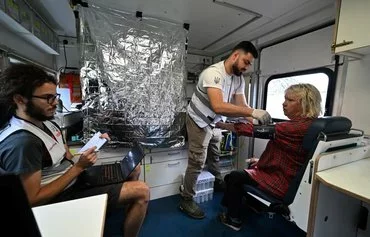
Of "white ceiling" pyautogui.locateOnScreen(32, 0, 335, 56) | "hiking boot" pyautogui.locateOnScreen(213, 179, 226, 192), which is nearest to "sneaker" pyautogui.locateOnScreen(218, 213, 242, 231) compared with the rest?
"hiking boot" pyautogui.locateOnScreen(213, 179, 226, 192)

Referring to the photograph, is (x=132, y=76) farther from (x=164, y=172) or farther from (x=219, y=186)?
(x=219, y=186)

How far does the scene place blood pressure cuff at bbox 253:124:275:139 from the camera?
4.03 ft

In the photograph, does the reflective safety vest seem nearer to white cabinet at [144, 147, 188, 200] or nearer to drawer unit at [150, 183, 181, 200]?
white cabinet at [144, 147, 188, 200]

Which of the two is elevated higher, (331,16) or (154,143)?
(331,16)

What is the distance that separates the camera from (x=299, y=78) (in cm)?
197

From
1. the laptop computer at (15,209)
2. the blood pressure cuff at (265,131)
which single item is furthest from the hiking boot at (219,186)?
the laptop computer at (15,209)

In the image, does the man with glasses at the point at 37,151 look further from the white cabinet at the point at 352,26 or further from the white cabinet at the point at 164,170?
the white cabinet at the point at 352,26

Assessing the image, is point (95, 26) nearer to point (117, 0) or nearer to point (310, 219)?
point (117, 0)

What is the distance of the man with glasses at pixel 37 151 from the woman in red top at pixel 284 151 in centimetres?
75

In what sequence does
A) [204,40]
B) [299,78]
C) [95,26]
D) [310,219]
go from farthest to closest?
[204,40] → [299,78] → [95,26] → [310,219]

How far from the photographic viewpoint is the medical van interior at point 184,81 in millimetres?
1113

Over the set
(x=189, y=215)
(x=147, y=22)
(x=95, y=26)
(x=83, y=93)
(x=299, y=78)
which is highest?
(x=147, y=22)

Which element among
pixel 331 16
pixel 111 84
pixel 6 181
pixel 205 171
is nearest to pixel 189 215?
pixel 205 171

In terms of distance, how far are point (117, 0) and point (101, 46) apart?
419 mm
